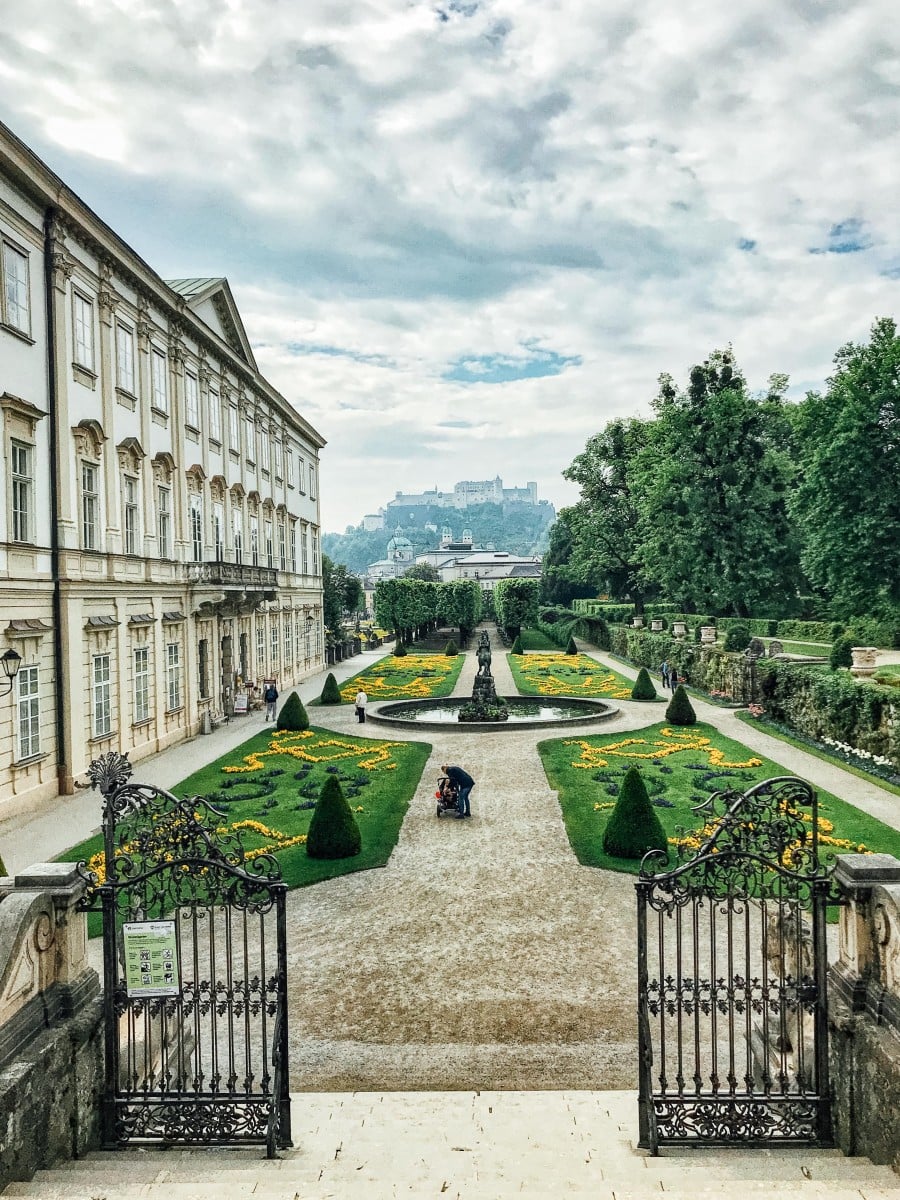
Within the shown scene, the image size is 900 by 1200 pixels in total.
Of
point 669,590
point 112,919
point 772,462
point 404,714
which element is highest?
point 772,462

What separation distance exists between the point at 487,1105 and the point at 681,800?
36.0 feet

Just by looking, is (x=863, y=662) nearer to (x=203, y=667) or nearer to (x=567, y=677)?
(x=567, y=677)

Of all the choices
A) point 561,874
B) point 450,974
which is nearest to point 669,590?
point 561,874

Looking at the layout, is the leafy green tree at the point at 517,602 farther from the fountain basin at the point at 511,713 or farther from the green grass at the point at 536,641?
the fountain basin at the point at 511,713

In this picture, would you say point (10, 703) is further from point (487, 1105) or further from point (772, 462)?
point (772, 462)

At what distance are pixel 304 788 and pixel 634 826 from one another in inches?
322

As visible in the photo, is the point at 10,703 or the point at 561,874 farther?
the point at 10,703

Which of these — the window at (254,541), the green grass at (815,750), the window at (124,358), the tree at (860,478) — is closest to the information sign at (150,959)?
the green grass at (815,750)

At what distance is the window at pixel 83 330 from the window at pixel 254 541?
51.4 feet

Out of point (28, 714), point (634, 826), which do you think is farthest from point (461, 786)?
point (28, 714)

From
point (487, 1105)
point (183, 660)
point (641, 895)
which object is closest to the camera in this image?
point (641, 895)

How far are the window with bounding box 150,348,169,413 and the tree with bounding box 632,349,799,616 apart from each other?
25180 millimetres

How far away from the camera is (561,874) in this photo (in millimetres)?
12531

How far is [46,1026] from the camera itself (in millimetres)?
5859
